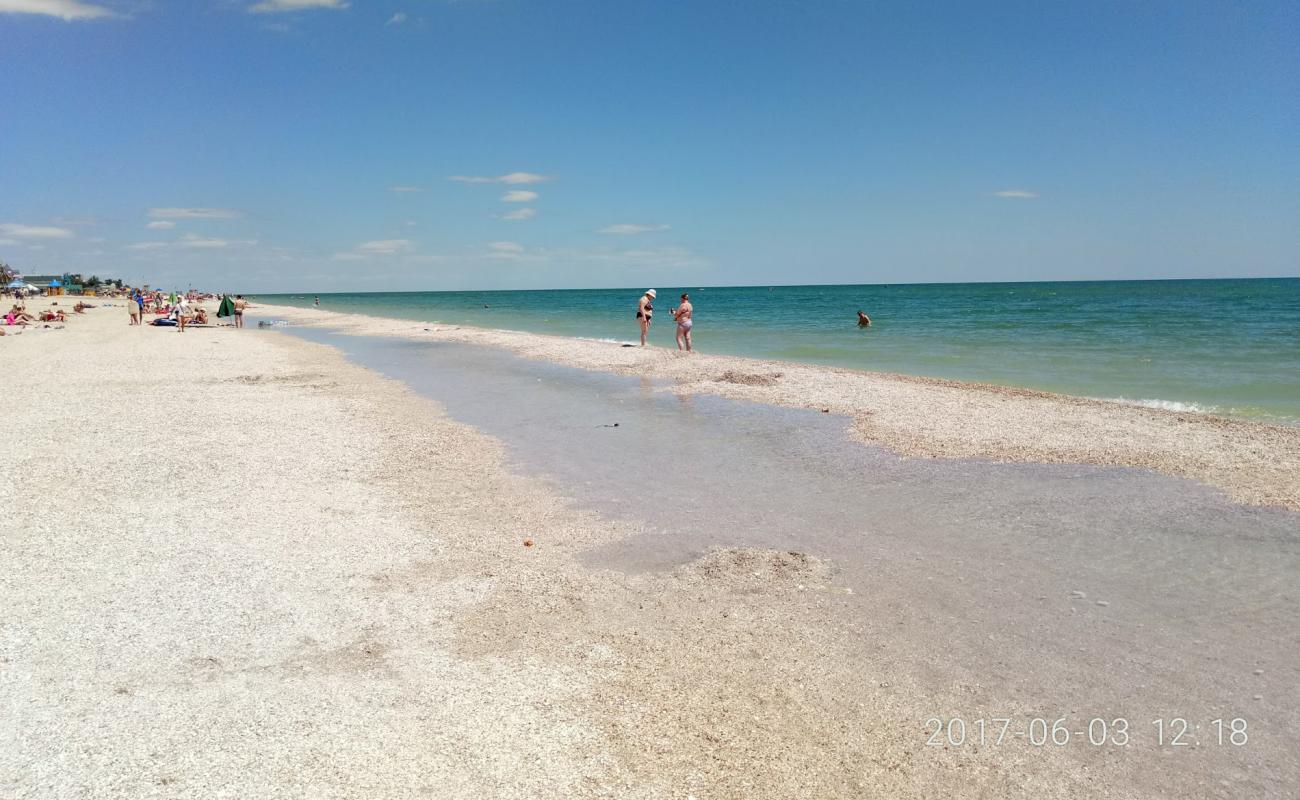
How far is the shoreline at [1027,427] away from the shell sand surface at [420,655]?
10.7 inches

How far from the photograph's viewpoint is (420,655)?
17.1 ft

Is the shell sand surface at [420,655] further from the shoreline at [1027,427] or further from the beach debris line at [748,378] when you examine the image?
the beach debris line at [748,378]

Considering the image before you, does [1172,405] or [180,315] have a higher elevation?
[180,315]

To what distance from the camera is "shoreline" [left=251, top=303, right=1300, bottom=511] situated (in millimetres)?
10539

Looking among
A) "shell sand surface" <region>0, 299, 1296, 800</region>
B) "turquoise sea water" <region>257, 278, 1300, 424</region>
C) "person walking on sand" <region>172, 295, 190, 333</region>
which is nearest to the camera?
"shell sand surface" <region>0, 299, 1296, 800</region>

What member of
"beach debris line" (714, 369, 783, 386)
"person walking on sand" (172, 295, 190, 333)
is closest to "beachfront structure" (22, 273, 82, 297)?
"person walking on sand" (172, 295, 190, 333)

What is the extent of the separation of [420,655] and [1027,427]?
1163 centimetres

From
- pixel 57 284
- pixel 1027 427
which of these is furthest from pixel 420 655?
pixel 57 284

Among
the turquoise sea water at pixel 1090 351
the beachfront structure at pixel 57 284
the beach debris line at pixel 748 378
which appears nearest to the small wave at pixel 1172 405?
the turquoise sea water at pixel 1090 351

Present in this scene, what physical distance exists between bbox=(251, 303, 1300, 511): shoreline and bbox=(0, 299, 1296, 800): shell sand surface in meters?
0.27

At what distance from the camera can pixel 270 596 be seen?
616 centimetres

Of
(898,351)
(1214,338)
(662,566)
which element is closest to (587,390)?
(662,566)

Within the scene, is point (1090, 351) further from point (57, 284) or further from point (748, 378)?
point (57, 284)

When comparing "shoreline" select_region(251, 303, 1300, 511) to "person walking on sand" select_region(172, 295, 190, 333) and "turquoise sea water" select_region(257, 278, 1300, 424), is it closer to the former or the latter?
"turquoise sea water" select_region(257, 278, 1300, 424)
